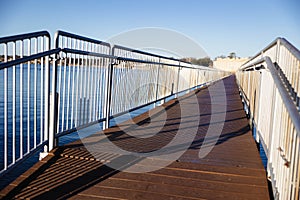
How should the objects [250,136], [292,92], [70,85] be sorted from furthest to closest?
[250,136] < [70,85] < [292,92]

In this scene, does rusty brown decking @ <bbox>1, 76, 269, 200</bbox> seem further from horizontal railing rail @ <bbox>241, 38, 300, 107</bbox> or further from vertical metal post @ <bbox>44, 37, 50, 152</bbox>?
horizontal railing rail @ <bbox>241, 38, 300, 107</bbox>

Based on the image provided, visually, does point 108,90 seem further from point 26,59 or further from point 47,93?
point 26,59

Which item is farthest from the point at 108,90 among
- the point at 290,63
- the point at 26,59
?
the point at 290,63

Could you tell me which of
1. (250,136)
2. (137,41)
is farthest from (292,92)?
(137,41)

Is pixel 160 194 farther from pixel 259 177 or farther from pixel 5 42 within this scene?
pixel 5 42

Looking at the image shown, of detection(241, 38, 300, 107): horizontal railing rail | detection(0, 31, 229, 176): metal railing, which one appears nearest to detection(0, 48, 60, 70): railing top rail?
detection(0, 31, 229, 176): metal railing

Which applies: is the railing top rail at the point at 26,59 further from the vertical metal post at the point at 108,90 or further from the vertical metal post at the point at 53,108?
the vertical metal post at the point at 108,90

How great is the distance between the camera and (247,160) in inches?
154

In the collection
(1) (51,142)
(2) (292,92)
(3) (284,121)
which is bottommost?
(1) (51,142)

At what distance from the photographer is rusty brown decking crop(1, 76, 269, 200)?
283 centimetres

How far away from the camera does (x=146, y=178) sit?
10.5 ft

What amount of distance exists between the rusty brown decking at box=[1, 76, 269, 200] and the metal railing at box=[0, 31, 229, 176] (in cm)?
26

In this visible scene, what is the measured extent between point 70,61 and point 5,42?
1.51m

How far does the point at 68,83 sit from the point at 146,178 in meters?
2.03
